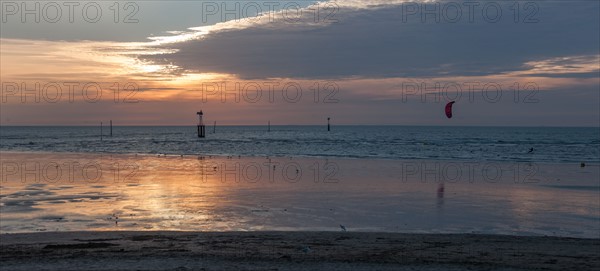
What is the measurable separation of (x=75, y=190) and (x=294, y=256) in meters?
12.4

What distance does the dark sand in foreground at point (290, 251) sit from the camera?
9289 mm

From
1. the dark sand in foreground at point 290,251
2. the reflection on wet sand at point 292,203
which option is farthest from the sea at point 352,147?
the dark sand in foreground at point 290,251

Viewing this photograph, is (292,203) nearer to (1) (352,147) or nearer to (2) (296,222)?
(2) (296,222)

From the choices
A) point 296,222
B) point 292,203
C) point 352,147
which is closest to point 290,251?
point 296,222

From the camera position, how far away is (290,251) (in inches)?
404

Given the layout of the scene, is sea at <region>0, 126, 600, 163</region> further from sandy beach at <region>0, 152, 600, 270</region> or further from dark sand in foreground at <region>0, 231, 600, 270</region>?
dark sand in foreground at <region>0, 231, 600, 270</region>

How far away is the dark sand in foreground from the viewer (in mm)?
9289

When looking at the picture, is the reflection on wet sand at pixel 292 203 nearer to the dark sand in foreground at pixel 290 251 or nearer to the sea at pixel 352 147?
the dark sand in foreground at pixel 290 251

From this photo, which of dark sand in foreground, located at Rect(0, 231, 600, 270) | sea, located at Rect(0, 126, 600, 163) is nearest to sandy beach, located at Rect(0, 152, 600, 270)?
dark sand in foreground, located at Rect(0, 231, 600, 270)

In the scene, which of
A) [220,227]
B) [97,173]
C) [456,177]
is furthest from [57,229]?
[456,177]

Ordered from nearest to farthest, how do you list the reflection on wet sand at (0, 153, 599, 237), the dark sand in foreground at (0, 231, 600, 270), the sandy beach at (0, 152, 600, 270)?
the dark sand in foreground at (0, 231, 600, 270) < the sandy beach at (0, 152, 600, 270) < the reflection on wet sand at (0, 153, 599, 237)

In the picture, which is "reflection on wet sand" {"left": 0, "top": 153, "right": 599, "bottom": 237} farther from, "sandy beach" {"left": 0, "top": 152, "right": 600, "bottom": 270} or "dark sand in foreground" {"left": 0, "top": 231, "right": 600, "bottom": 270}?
"dark sand in foreground" {"left": 0, "top": 231, "right": 600, "bottom": 270}

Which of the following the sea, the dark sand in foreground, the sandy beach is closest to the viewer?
the dark sand in foreground

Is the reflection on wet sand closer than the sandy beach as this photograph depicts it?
No
